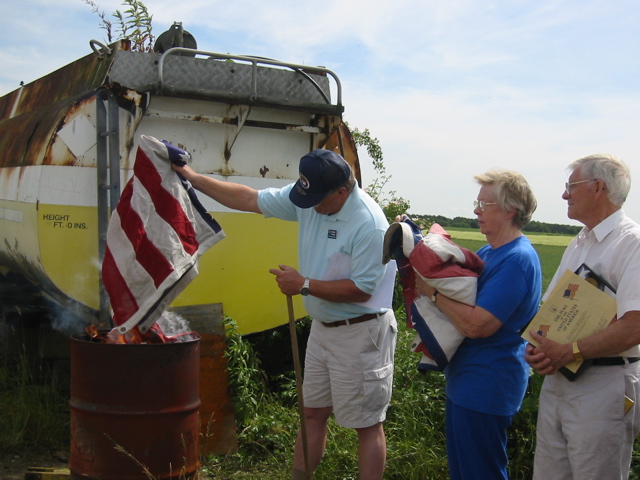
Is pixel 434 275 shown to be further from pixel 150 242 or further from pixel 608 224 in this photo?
pixel 150 242

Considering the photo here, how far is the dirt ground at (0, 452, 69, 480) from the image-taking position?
4.61 m

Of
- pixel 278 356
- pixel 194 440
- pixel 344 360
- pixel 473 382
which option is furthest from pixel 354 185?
pixel 278 356

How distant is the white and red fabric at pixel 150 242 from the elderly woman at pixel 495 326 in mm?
1261

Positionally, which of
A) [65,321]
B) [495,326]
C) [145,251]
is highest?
[145,251]

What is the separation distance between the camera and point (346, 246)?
3818 mm

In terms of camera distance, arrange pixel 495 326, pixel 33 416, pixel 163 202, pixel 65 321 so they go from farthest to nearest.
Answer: pixel 65 321 → pixel 33 416 → pixel 163 202 → pixel 495 326

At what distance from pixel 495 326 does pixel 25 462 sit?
3.38m

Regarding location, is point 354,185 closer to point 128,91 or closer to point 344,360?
point 344,360

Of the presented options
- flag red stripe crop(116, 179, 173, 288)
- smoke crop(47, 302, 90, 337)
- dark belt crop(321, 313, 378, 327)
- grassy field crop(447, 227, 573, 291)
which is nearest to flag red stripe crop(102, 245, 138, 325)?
flag red stripe crop(116, 179, 173, 288)

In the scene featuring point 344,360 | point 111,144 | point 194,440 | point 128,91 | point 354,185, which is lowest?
point 194,440

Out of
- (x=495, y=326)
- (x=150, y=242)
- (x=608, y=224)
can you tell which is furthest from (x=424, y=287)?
(x=150, y=242)

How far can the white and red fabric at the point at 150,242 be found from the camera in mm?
3562

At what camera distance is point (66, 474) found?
13.2ft

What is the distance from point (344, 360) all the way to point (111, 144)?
2.42 metres
